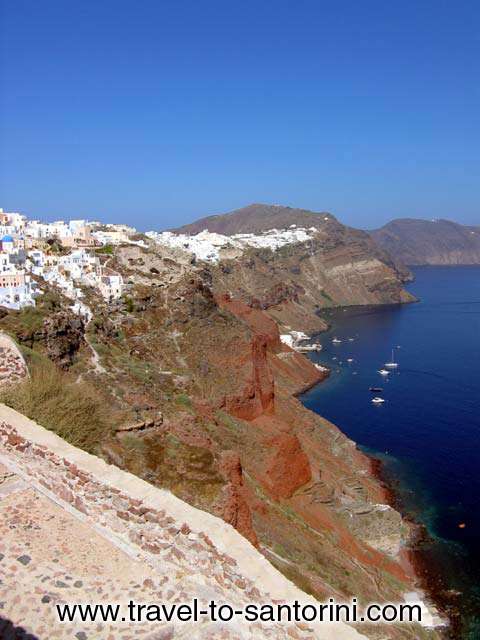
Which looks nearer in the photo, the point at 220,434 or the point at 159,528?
the point at 159,528

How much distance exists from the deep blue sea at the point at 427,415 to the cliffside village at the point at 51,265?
2321cm

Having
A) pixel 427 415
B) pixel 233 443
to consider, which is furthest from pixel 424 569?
pixel 427 415

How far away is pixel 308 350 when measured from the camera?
80938 millimetres

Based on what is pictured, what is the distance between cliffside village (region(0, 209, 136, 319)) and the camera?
29750mm

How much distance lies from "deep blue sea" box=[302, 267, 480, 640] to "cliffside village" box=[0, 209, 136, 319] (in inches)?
914

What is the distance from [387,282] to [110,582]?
133 m

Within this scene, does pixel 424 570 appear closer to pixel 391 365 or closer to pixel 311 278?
pixel 391 365

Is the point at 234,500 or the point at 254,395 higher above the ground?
the point at 234,500

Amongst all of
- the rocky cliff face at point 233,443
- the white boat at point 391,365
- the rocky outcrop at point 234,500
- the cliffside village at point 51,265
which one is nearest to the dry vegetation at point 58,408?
the rocky cliff face at point 233,443

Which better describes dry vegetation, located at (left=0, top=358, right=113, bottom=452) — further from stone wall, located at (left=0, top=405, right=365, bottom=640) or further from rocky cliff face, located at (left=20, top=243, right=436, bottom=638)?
stone wall, located at (left=0, top=405, right=365, bottom=640)

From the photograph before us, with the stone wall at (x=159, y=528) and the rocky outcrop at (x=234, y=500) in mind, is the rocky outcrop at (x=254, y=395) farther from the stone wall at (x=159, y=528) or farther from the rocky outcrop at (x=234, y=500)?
the stone wall at (x=159, y=528)

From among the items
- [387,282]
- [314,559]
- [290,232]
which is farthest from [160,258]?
[290,232]

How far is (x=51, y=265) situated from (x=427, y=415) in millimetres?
34000

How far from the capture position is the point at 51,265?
41.2m
